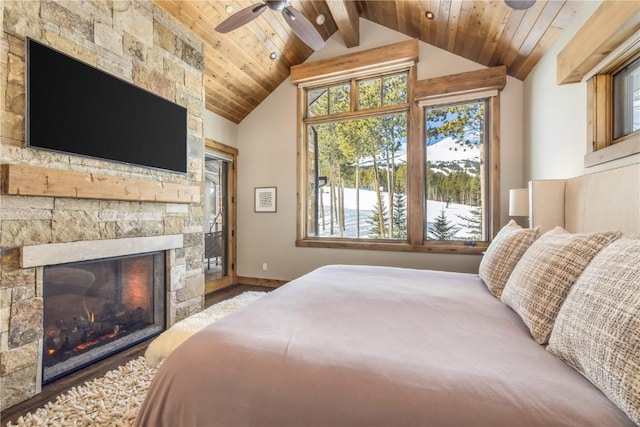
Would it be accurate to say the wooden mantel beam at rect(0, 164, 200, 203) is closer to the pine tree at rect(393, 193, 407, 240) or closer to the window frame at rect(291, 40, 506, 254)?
the window frame at rect(291, 40, 506, 254)

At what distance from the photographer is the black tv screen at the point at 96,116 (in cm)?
198

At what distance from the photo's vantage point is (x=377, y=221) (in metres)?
4.27

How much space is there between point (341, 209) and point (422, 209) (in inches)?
46.4

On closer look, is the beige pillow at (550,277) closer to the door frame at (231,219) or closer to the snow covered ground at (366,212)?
the snow covered ground at (366,212)

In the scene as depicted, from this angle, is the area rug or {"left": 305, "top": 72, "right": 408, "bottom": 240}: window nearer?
the area rug

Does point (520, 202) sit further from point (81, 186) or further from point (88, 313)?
point (88, 313)

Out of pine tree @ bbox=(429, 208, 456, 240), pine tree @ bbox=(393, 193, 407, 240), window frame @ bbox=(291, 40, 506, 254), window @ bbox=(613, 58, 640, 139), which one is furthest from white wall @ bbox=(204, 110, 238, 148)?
window @ bbox=(613, 58, 640, 139)

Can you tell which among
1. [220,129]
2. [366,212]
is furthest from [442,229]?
[220,129]

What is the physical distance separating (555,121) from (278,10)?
104 inches

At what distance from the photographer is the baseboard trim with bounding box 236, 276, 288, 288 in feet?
15.4

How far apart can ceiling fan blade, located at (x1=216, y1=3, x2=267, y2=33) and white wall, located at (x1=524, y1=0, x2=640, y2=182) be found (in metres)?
2.44

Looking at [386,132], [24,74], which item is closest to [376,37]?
[386,132]

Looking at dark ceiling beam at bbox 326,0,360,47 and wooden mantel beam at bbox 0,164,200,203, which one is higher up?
dark ceiling beam at bbox 326,0,360,47

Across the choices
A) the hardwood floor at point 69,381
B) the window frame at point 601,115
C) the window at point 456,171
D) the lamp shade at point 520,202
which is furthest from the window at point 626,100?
the hardwood floor at point 69,381
